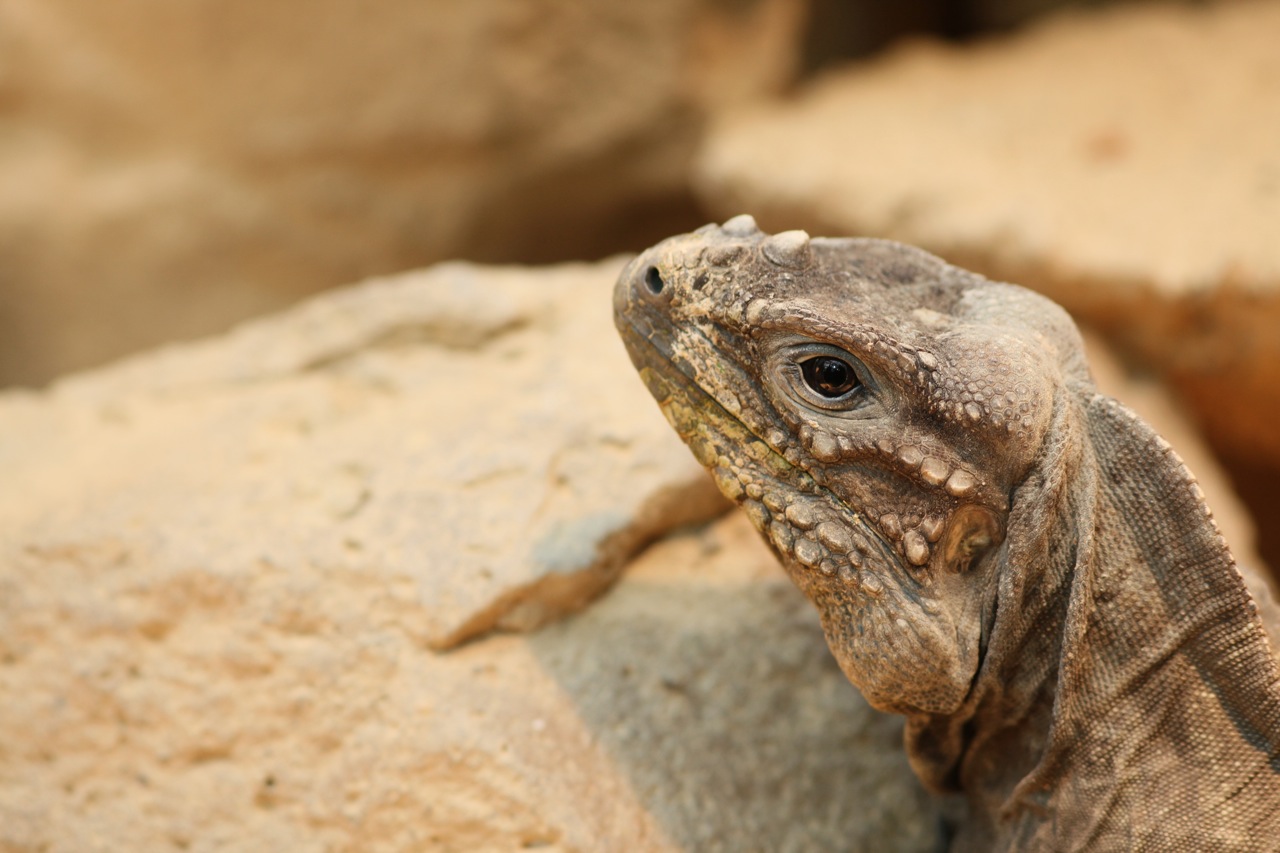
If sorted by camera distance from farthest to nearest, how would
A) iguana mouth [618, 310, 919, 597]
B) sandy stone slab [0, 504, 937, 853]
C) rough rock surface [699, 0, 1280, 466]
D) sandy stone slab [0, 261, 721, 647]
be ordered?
rough rock surface [699, 0, 1280, 466]
sandy stone slab [0, 261, 721, 647]
sandy stone slab [0, 504, 937, 853]
iguana mouth [618, 310, 919, 597]

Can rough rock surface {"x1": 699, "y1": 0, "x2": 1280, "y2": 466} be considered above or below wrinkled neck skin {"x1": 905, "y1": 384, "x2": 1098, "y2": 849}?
above

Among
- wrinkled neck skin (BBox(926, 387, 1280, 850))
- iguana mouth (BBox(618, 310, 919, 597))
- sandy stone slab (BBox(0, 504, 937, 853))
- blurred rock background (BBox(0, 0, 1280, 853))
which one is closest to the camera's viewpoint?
wrinkled neck skin (BBox(926, 387, 1280, 850))

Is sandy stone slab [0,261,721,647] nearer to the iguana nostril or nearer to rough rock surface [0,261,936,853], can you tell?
rough rock surface [0,261,936,853]

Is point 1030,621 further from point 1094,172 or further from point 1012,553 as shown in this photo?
point 1094,172

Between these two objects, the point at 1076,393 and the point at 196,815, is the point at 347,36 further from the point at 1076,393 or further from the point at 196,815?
the point at 1076,393

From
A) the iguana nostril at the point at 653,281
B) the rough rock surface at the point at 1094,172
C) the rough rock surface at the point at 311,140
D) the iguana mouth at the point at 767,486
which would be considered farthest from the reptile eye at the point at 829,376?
the rough rock surface at the point at 311,140

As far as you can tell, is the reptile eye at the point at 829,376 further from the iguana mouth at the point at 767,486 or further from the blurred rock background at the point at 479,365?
the blurred rock background at the point at 479,365

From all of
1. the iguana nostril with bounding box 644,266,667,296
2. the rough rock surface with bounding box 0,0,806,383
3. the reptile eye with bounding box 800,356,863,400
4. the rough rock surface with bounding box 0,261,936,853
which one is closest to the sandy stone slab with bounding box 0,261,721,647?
the rough rock surface with bounding box 0,261,936,853

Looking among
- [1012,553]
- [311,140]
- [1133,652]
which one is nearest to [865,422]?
[1012,553]
